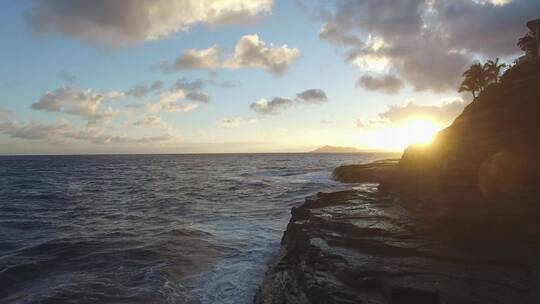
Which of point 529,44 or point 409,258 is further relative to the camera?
point 529,44

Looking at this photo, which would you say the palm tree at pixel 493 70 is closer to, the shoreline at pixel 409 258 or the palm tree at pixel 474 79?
the palm tree at pixel 474 79

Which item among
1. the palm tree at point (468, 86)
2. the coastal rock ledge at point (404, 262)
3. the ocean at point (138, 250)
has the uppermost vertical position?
the palm tree at point (468, 86)

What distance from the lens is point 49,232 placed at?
2602 centimetres

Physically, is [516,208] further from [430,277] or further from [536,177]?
[430,277]

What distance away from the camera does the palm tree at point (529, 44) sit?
37.4m

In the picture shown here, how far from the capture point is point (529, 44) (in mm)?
39094

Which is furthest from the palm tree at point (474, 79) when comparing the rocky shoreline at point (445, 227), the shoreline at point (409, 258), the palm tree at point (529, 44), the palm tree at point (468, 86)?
the shoreline at point (409, 258)

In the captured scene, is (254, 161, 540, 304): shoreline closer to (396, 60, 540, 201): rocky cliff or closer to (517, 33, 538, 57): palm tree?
(396, 60, 540, 201): rocky cliff

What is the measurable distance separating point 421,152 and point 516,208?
11.7m

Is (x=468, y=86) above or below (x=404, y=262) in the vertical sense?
above

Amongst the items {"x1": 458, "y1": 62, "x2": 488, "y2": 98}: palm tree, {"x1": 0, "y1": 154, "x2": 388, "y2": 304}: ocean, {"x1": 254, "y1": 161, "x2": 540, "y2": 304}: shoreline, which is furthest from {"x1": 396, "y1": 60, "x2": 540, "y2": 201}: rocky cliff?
{"x1": 458, "y1": 62, "x2": 488, "y2": 98}: palm tree

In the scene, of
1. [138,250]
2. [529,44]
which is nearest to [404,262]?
[138,250]

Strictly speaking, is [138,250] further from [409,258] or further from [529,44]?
[529,44]

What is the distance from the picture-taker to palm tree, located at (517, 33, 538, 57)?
37397mm
